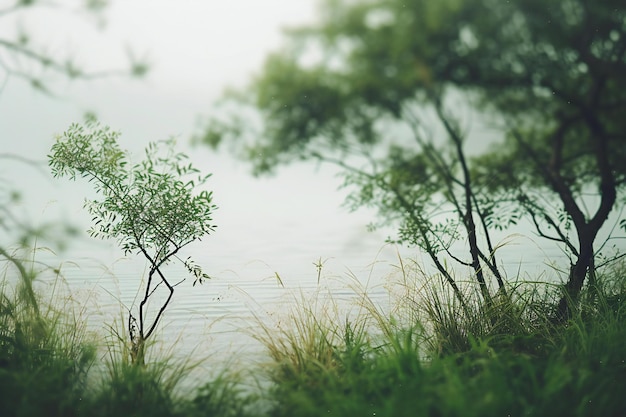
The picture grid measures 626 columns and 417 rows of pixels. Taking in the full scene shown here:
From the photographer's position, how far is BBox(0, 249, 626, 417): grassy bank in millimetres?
2684

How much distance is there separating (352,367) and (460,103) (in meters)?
2.54

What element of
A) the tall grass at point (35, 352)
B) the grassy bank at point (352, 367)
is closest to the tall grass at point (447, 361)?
the grassy bank at point (352, 367)

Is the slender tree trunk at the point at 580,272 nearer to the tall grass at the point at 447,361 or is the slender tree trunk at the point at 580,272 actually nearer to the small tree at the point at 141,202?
the tall grass at the point at 447,361

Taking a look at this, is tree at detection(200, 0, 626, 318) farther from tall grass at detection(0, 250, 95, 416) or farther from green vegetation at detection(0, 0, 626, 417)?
tall grass at detection(0, 250, 95, 416)

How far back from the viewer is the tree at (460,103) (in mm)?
4766

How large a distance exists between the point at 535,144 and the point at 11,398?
4.12 metres

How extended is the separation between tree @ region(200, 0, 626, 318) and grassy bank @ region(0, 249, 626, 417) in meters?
0.68

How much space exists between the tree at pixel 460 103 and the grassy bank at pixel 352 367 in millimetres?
682

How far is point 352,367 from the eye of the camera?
323cm

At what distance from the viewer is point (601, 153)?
4.74 m

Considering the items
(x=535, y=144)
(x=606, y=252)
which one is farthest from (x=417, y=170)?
(x=606, y=252)

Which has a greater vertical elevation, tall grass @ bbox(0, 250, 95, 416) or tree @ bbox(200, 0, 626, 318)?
tree @ bbox(200, 0, 626, 318)

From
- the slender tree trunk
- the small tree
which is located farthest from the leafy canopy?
the slender tree trunk

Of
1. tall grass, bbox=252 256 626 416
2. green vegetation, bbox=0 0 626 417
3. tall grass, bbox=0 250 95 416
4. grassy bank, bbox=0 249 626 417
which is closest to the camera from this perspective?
tall grass, bbox=252 256 626 416
